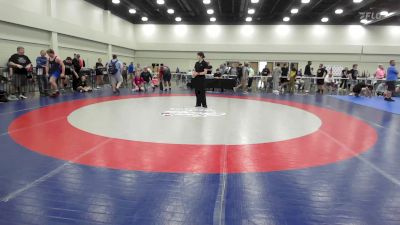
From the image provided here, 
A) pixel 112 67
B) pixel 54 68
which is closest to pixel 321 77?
pixel 112 67

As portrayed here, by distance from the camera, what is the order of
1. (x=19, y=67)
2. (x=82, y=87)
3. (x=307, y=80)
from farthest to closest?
(x=307, y=80) < (x=82, y=87) < (x=19, y=67)

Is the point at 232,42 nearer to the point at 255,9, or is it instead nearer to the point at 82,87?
the point at 255,9

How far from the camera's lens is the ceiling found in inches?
746

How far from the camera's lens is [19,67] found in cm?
1048

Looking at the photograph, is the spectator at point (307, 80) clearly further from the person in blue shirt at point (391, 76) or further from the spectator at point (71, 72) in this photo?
the spectator at point (71, 72)

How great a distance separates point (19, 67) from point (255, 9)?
16.2 m

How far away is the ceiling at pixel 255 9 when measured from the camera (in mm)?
18953

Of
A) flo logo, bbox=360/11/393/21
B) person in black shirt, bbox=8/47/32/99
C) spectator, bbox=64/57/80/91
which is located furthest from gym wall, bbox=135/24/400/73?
person in black shirt, bbox=8/47/32/99

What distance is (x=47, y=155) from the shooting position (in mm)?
4129

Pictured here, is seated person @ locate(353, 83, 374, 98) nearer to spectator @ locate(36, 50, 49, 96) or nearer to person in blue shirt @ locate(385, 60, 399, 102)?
person in blue shirt @ locate(385, 60, 399, 102)

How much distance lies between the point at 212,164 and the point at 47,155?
2.39 m

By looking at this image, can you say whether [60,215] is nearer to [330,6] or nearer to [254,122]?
[254,122]

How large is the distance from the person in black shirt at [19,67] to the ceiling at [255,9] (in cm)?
1012

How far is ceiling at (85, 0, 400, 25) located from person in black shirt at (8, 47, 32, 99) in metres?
10.1
